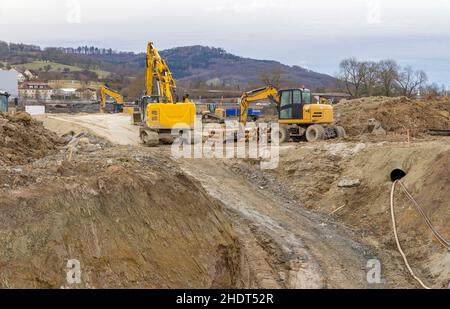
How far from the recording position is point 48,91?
93.5 m

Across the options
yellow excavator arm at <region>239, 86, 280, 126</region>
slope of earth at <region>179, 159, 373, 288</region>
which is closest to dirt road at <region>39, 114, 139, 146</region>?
yellow excavator arm at <region>239, 86, 280, 126</region>

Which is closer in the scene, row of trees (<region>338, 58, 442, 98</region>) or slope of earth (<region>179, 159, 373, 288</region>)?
slope of earth (<region>179, 159, 373, 288</region>)

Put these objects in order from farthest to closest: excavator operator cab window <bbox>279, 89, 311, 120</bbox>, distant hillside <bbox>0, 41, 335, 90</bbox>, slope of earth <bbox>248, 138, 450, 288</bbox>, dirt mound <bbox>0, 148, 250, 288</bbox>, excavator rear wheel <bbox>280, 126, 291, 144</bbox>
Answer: distant hillside <bbox>0, 41, 335, 90</bbox>, excavator rear wheel <bbox>280, 126, 291, 144</bbox>, excavator operator cab window <bbox>279, 89, 311, 120</bbox>, slope of earth <bbox>248, 138, 450, 288</bbox>, dirt mound <bbox>0, 148, 250, 288</bbox>

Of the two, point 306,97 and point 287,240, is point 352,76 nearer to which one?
point 306,97

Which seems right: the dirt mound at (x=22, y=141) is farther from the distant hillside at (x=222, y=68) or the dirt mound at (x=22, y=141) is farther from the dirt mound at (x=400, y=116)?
the distant hillside at (x=222, y=68)

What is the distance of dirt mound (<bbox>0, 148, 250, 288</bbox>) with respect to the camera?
23.5 feet

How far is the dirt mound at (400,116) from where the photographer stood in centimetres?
2780

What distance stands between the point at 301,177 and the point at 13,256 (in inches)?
471

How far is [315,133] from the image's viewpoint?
78.0 feet

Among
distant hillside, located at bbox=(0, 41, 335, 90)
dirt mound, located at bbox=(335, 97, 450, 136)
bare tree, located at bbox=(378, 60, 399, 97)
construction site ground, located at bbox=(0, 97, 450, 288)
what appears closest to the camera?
construction site ground, located at bbox=(0, 97, 450, 288)

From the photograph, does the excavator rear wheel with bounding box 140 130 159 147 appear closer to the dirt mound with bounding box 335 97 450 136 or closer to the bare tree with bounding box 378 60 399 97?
the dirt mound with bounding box 335 97 450 136

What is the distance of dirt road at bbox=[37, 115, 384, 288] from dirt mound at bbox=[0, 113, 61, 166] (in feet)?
13.9

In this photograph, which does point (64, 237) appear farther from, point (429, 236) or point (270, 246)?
point (429, 236)
